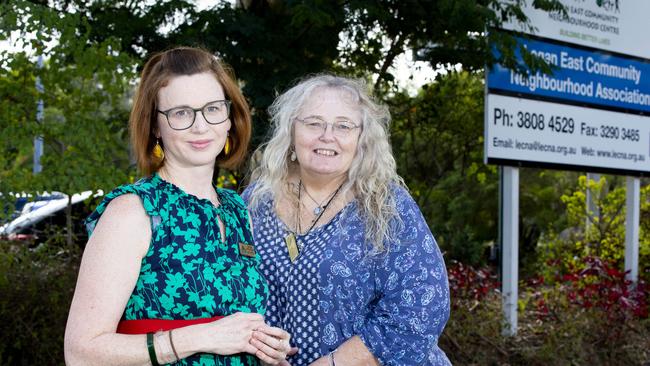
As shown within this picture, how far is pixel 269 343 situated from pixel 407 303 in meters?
0.67

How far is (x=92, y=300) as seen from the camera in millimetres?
2232

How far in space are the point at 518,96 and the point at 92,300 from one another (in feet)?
19.5

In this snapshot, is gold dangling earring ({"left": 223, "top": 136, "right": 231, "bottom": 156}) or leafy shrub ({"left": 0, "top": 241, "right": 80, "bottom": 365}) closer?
gold dangling earring ({"left": 223, "top": 136, "right": 231, "bottom": 156})

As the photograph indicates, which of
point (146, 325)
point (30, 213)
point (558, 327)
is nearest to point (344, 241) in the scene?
point (146, 325)

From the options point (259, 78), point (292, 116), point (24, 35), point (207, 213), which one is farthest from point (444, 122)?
point (207, 213)

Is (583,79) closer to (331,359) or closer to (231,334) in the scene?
(331,359)

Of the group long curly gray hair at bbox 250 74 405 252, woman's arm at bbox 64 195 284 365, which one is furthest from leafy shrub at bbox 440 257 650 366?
woman's arm at bbox 64 195 284 365

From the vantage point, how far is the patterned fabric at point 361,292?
299 cm

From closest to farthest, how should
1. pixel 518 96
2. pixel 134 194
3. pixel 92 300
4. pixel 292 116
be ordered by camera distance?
1. pixel 92 300
2. pixel 134 194
3. pixel 292 116
4. pixel 518 96

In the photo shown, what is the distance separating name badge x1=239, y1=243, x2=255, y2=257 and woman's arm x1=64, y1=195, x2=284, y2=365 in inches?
11.6

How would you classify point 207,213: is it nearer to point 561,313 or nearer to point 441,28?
point 441,28

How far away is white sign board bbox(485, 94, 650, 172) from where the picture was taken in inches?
294

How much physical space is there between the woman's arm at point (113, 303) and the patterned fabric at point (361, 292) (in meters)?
0.75

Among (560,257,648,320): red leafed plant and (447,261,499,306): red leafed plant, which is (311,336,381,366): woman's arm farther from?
(560,257,648,320): red leafed plant
